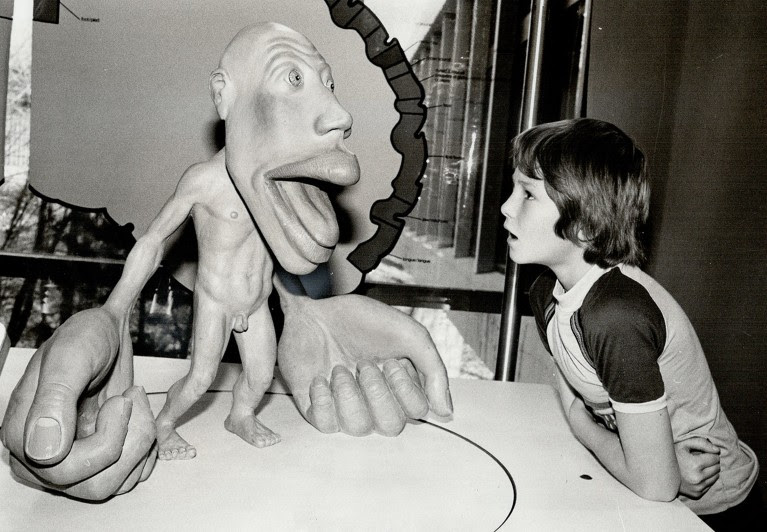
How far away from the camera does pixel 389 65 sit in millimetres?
1289

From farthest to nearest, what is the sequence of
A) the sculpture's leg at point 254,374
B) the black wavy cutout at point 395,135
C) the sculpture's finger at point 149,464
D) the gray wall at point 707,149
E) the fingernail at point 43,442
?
1. the black wavy cutout at point 395,135
2. the gray wall at point 707,149
3. the sculpture's leg at point 254,374
4. the sculpture's finger at point 149,464
5. the fingernail at point 43,442

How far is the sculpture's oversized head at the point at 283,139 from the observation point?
2.31 feet

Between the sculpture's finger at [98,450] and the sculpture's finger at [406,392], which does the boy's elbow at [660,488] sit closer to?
the sculpture's finger at [406,392]

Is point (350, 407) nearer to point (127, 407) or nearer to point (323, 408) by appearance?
point (323, 408)

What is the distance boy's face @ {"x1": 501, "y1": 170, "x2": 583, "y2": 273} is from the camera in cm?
77

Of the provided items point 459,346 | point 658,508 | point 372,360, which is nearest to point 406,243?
point 459,346

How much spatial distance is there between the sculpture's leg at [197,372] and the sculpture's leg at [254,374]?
0.12 ft

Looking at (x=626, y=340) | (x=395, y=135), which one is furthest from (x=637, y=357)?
(x=395, y=135)

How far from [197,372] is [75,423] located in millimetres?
168

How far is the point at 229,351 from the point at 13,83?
588mm

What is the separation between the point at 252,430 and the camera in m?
0.81

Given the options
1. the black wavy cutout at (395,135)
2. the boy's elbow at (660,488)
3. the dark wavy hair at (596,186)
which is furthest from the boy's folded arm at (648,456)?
the black wavy cutout at (395,135)

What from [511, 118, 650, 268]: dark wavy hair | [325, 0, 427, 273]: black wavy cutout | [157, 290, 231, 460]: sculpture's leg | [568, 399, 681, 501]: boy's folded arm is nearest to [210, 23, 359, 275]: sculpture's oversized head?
[157, 290, 231, 460]: sculpture's leg

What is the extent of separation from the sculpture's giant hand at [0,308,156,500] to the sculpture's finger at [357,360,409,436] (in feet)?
0.83
